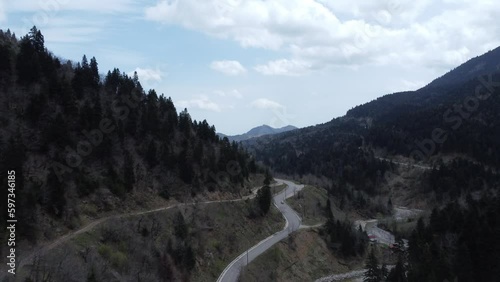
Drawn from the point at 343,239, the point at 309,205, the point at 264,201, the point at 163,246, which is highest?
the point at 264,201

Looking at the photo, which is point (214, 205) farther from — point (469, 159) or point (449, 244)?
point (469, 159)

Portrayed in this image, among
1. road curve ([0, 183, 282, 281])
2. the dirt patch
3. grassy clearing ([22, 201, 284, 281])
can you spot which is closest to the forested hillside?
road curve ([0, 183, 282, 281])

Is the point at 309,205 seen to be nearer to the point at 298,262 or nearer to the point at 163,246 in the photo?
Result: the point at 298,262

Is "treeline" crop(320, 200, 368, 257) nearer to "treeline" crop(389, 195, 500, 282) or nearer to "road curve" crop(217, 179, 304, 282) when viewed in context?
"road curve" crop(217, 179, 304, 282)

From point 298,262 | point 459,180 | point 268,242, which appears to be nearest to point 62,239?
point 268,242

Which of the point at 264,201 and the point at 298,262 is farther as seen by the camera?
the point at 264,201
